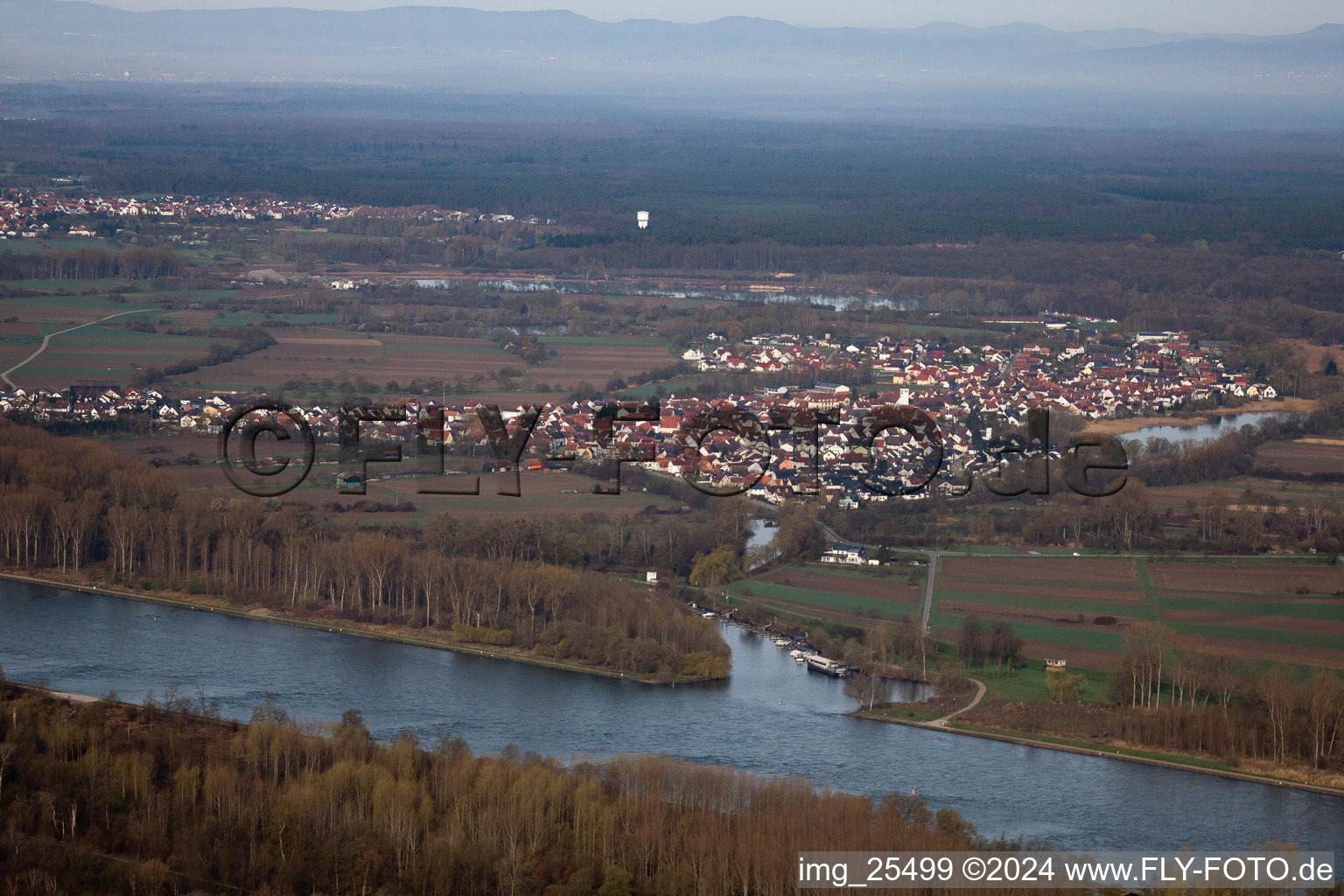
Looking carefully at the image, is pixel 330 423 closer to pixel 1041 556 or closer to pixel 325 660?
pixel 325 660

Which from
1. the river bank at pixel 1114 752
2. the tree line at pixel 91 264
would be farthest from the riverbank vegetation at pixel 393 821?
the tree line at pixel 91 264

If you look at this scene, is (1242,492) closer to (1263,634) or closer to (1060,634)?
(1263,634)

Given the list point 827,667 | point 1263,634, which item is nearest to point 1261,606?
point 1263,634

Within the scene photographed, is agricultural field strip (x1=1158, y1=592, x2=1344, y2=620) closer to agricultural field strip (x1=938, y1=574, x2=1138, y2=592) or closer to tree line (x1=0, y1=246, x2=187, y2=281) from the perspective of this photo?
agricultural field strip (x1=938, y1=574, x2=1138, y2=592)

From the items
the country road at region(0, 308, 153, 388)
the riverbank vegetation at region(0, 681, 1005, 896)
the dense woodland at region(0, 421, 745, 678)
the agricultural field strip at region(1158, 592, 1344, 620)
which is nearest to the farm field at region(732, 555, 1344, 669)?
the agricultural field strip at region(1158, 592, 1344, 620)

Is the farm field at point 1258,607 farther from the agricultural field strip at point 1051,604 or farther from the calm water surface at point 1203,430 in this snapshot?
the calm water surface at point 1203,430

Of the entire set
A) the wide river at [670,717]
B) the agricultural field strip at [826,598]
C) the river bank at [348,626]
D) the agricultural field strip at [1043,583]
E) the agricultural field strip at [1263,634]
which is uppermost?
the agricultural field strip at [1263,634]
